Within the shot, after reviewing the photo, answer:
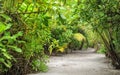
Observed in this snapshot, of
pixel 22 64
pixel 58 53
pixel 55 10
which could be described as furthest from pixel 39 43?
pixel 58 53

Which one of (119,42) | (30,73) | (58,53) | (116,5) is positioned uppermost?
(116,5)

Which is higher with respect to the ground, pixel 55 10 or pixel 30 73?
pixel 55 10

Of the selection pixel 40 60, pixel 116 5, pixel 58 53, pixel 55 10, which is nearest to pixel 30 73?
pixel 40 60

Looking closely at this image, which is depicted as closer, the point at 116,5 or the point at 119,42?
the point at 116,5

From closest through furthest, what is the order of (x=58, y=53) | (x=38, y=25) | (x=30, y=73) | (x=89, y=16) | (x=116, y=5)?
(x=38, y=25), (x=116, y=5), (x=89, y=16), (x=30, y=73), (x=58, y=53)

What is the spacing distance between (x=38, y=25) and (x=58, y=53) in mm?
15514

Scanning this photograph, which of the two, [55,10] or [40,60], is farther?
[40,60]

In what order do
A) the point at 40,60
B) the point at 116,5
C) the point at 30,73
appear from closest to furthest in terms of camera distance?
the point at 116,5 → the point at 30,73 → the point at 40,60

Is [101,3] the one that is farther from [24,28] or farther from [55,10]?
[55,10]

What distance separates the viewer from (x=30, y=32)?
7.20 metres

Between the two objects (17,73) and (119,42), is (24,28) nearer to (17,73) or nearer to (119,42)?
(17,73)

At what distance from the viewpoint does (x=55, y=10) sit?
3.62 metres

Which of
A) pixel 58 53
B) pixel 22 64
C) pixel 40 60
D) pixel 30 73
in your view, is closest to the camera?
pixel 22 64

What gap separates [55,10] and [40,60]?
7167 mm
